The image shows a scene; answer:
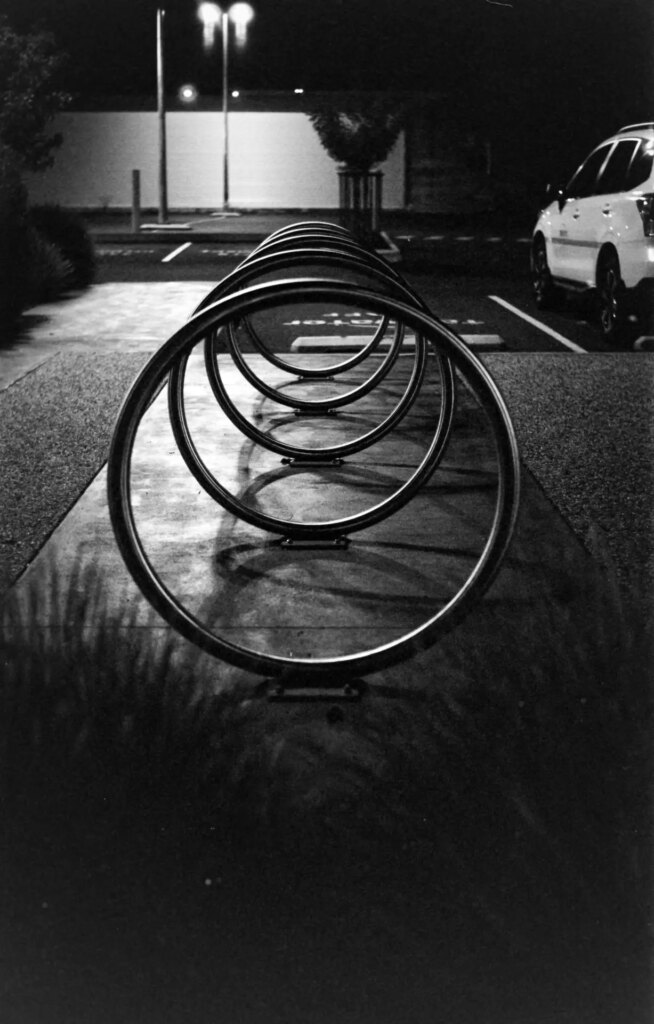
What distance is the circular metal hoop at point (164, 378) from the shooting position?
4.50 meters

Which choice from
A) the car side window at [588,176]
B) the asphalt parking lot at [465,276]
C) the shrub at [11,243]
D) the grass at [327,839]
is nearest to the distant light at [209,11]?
the asphalt parking lot at [465,276]

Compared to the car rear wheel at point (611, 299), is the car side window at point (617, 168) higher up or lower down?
higher up

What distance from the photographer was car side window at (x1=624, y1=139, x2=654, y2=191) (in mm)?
13039

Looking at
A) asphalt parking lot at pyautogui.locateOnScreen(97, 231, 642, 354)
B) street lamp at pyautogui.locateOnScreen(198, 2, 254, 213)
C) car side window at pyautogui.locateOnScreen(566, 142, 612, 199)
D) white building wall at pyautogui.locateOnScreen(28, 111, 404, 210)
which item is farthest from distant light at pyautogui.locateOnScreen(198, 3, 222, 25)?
car side window at pyautogui.locateOnScreen(566, 142, 612, 199)

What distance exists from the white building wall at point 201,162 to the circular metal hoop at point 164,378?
141 feet

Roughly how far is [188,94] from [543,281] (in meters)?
33.5

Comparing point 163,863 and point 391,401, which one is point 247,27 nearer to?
point 391,401

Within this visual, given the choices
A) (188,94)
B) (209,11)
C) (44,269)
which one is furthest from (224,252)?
(188,94)

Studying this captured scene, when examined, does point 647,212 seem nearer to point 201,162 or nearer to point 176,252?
point 176,252

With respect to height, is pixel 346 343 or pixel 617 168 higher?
pixel 617 168

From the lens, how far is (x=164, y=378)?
455 cm

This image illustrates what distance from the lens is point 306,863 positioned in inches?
142

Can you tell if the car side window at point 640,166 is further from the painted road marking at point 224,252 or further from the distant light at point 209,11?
the distant light at point 209,11

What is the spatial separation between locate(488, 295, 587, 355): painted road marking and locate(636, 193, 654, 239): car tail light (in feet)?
3.73
